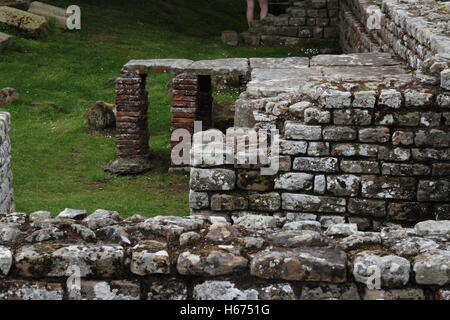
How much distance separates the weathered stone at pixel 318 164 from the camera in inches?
315

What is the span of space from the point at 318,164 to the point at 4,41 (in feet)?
42.6

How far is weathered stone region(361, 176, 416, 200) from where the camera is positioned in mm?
8062

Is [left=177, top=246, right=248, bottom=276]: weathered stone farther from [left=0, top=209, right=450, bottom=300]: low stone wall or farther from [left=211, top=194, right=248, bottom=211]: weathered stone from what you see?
[left=211, top=194, right=248, bottom=211]: weathered stone

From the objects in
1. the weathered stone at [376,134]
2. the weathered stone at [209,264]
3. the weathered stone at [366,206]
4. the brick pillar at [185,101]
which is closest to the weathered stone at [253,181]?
the weathered stone at [366,206]

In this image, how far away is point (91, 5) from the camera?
24.0 m

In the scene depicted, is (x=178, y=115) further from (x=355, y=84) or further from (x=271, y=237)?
(x=271, y=237)

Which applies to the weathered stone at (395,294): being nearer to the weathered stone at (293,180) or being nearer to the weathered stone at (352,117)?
the weathered stone at (293,180)

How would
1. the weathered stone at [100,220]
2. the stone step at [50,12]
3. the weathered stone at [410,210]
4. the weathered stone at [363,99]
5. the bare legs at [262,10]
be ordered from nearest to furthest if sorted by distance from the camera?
the weathered stone at [100,220], the weathered stone at [363,99], the weathered stone at [410,210], the stone step at [50,12], the bare legs at [262,10]

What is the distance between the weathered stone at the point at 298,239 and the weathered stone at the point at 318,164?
122 inches

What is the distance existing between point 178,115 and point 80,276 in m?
9.40

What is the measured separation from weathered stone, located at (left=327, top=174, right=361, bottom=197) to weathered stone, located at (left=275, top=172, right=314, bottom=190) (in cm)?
20

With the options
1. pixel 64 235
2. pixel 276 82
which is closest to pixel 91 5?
pixel 276 82

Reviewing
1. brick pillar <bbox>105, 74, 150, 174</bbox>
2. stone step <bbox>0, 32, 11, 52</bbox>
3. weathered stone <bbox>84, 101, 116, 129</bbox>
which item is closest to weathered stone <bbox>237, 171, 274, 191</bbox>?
brick pillar <bbox>105, 74, 150, 174</bbox>
